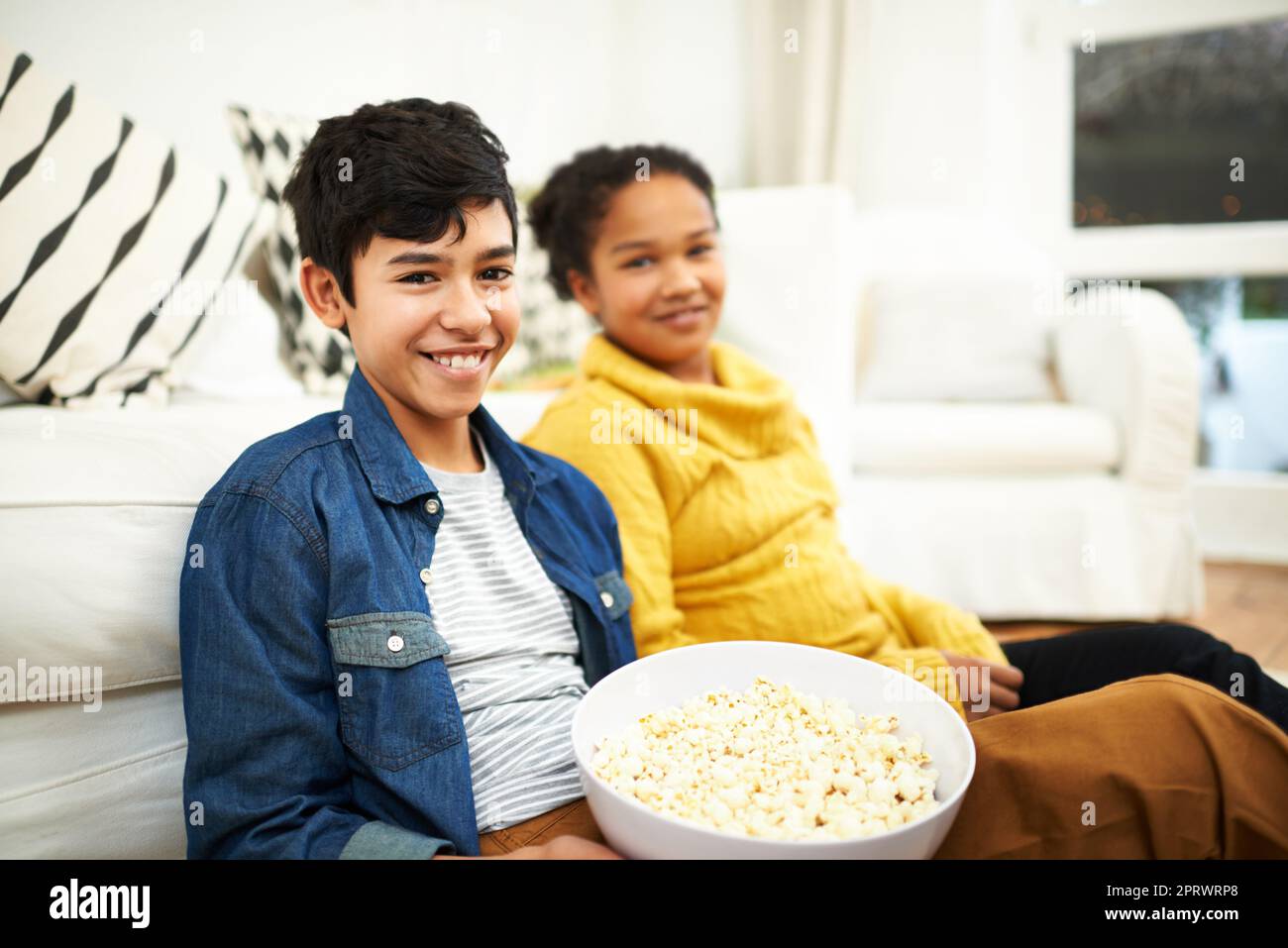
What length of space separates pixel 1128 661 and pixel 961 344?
1543 mm


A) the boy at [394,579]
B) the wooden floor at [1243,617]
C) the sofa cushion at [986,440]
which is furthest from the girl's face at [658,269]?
the sofa cushion at [986,440]

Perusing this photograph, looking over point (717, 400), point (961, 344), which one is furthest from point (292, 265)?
point (961, 344)

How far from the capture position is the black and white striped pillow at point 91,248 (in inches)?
29.2

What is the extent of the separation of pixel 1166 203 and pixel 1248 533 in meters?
1.12

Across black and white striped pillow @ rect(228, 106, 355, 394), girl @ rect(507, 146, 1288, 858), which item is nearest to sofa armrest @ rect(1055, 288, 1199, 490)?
girl @ rect(507, 146, 1288, 858)

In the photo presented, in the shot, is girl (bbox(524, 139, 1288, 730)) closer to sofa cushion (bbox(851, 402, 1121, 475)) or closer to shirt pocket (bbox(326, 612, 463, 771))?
shirt pocket (bbox(326, 612, 463, 771))

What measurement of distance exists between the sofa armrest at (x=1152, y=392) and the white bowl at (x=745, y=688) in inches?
61.6

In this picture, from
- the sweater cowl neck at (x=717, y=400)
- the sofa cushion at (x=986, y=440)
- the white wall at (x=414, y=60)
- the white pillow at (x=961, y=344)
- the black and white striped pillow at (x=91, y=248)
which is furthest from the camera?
the white pillow at (x=961, y=344)

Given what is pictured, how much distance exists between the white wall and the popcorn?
0.61 metres

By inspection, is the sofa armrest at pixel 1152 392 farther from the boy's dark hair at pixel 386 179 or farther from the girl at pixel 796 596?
the boy's dark hair at pixel 386 179

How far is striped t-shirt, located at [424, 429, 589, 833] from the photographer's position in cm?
69

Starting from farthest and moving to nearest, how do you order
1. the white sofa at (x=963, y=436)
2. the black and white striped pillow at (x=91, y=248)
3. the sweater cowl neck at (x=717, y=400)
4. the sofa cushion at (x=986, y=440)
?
1. the sofa cushion at (x=986, y=440)
2. the white sofa at (x=963, y=436)
3. the sweater cowl neck at (x=717, y=400)
4. the black and white striped pillow at (x=91, y=248)

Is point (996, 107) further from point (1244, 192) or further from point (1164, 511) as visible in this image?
point (1164, 511)

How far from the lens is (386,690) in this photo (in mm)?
625
